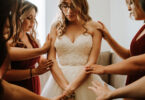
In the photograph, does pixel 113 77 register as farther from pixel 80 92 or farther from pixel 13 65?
pixel 13 65

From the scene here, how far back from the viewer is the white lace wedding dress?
1472mm

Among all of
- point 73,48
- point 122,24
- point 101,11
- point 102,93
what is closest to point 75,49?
point 73,48

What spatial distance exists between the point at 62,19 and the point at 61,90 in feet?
1.86

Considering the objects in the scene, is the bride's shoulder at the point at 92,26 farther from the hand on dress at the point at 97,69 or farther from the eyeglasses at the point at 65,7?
the hand on dress at the point at 97,69

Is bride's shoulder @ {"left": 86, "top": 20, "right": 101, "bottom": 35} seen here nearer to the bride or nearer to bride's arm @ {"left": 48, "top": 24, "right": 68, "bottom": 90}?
the bride

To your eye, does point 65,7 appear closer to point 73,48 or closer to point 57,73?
point 73,48

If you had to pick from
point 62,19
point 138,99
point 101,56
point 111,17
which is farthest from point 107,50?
point 138,99

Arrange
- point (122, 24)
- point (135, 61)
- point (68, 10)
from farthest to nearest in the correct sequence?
1. point (122, 24)
2. point (68, 10)
3. point (135, 61)

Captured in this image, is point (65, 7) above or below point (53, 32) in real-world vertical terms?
above

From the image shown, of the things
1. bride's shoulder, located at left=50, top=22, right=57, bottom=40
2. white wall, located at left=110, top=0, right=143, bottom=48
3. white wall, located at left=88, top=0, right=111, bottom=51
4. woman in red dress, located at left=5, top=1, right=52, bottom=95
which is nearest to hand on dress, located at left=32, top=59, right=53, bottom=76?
woman in red dress, located at left=5, top=1, right=52, bottom=95

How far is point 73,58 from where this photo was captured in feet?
5.04

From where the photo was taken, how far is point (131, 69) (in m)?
0.98

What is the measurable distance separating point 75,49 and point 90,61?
0.53ft

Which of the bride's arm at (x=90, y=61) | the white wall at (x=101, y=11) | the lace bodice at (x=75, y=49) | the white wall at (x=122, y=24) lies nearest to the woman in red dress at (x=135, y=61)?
the bride's arm at (x=90, y=61)
